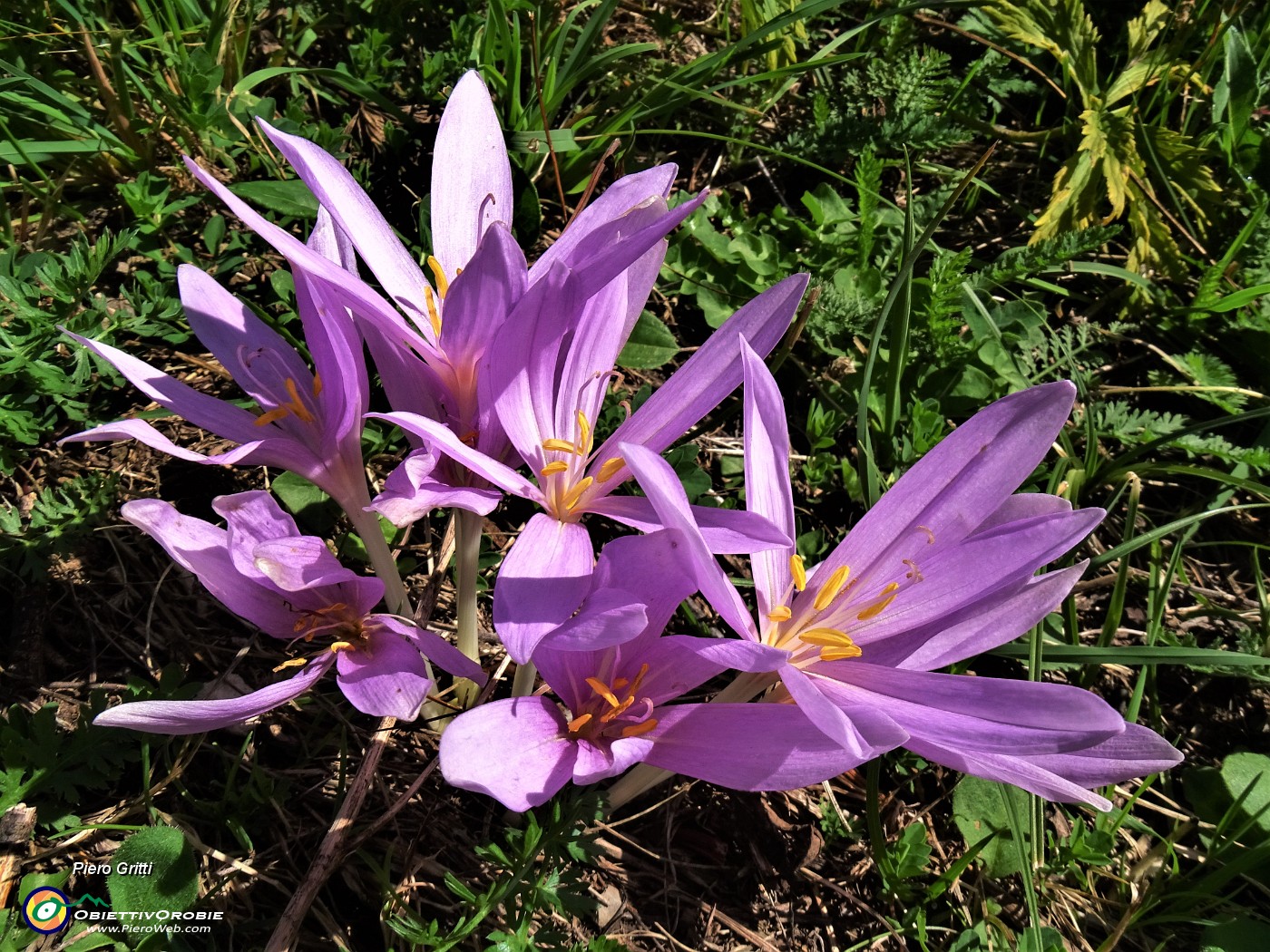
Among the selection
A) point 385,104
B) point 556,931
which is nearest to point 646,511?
point 556,931

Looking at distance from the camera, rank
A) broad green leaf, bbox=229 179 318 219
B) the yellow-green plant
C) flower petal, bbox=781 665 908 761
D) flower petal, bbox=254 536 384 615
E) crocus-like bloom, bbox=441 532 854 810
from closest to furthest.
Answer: flower petal, bbox=781 665 908 761, crocus-like bloom, bbox=441 532 854 810, flower petal, bbox=254 536 384 615, broad green leaf, bbox=229 179 318 219, the yellow-green plant

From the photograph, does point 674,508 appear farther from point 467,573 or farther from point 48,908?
point 48,908

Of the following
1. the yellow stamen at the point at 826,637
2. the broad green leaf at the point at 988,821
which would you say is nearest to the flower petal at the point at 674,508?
the yellow stamen at the point at 826,637

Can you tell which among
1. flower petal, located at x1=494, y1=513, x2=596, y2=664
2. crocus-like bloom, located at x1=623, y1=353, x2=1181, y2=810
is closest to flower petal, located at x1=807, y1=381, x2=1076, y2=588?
crocus-like bloom, located at x1=623, y1=353, x2=1181, y2=810

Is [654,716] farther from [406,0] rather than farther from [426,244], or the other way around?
[406,0]

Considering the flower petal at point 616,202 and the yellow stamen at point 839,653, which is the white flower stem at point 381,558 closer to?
the flower petal at point 616,202

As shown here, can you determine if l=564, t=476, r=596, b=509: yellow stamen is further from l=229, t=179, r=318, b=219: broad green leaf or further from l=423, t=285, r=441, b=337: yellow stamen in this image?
l=229, t=179, r=318, b=219: broad green leaf
